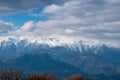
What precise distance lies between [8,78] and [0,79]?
14.8m

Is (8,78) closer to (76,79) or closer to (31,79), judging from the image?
(31,79)

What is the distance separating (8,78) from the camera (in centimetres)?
18212

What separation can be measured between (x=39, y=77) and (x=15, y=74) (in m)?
21.0

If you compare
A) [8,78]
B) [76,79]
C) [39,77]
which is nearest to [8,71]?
[8,78]

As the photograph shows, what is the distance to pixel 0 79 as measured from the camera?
195 meters

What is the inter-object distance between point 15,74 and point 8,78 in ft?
14.0

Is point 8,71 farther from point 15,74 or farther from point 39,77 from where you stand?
point 39,77

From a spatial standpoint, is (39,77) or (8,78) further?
(39,77)

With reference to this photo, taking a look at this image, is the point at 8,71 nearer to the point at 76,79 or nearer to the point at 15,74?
the point at 15,74

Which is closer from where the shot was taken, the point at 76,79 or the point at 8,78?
the point at 8,78

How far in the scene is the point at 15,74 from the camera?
182375 mm

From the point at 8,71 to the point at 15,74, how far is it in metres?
8.09

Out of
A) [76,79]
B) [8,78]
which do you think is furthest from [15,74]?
[76,79]

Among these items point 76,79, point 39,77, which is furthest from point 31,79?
point 76,79
